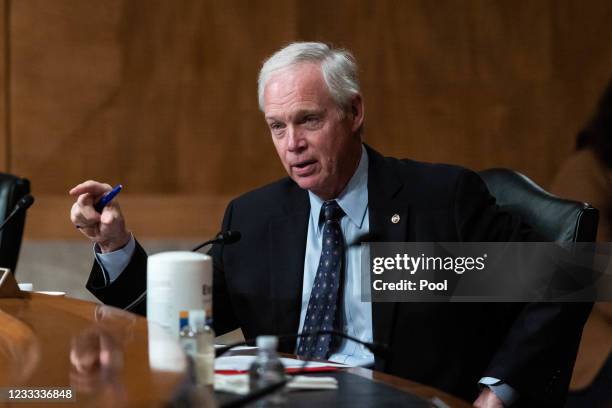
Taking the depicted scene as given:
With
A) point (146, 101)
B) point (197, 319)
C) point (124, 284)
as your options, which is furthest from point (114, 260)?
point (146, 101)

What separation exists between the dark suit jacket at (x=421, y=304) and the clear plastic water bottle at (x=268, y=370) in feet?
2.62

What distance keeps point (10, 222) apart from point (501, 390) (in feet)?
5.10

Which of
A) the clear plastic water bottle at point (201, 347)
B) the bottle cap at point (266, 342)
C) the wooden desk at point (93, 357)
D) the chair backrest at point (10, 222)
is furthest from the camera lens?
the chair backrest at point (10, 222)

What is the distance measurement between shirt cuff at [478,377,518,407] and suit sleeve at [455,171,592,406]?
0.01 metres

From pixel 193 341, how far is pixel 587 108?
3434 millimetres

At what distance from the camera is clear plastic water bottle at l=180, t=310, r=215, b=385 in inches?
54.1

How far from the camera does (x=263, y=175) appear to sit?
14.3 feet

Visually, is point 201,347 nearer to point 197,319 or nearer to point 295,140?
point 197,319

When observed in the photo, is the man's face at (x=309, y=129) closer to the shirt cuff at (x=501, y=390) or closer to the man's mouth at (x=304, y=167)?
the man's mouth at (x=304, y=167)

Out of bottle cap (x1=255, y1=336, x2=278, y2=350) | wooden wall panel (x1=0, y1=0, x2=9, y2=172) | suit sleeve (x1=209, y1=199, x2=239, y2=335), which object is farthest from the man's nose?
wooden wall panel (x1=0, y1=0, x2=9, y2=172)

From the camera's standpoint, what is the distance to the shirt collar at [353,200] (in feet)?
7.66

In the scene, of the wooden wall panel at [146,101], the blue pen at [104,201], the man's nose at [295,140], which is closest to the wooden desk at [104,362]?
the blue pen at [104,201]

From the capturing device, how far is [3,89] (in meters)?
4.22

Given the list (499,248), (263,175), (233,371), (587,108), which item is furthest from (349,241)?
(587,108)
